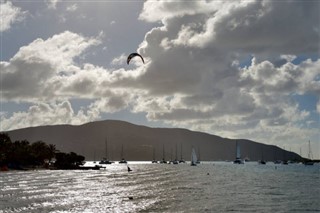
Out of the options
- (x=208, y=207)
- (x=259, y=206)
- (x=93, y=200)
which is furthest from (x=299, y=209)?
(x=93, y=200)

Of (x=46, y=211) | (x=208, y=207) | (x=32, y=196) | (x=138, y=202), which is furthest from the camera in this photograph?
(x=32, y=196)

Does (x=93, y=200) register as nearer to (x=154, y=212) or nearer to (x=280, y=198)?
(x=154, y=212)

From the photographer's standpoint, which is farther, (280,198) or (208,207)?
(280,198)

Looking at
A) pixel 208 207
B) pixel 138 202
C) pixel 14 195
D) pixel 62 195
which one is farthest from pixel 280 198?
pixel 14 195

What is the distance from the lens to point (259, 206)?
72125mm

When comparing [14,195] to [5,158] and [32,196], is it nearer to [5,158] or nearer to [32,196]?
[32,196]

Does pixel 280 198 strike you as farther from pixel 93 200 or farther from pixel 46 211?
pixel 46 211

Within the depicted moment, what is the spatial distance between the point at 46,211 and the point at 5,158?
138 metres

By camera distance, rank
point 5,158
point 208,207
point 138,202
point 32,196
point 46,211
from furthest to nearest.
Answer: point 5,158
point 32,196
point 138,202
point 208,207
point 46,211

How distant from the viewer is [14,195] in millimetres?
83000

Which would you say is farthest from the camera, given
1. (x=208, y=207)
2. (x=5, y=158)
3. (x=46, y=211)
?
(x=5, y=158)

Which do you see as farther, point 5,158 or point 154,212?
point 5,158

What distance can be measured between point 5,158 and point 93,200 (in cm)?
12600

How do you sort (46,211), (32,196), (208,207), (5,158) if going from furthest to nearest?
(5,158) → (32,196) → (208,207) → (46,211)
